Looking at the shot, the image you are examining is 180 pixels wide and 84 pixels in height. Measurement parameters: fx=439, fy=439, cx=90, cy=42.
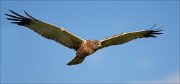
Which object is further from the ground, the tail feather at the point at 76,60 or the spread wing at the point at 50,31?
the spread wing at the point at 50,31

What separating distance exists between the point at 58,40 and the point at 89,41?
124 cm

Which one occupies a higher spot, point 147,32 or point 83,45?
point 147,32

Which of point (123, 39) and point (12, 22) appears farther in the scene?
point (123, 39)

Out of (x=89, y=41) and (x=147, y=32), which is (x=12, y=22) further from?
(x=147, y=32)

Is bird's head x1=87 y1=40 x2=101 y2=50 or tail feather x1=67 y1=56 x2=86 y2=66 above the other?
bird's head x1=87 y1=40 x2=101 y2=50

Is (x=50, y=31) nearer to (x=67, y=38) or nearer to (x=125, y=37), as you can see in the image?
(x=67, y=38)

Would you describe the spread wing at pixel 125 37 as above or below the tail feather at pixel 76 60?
above

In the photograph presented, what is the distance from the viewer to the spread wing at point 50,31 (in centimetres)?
1542

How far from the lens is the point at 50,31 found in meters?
15.6

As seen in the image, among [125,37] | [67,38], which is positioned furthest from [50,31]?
[125,37]

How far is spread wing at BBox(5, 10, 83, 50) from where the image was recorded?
50.6 feet

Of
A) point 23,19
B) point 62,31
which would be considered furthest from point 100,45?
point 23,19

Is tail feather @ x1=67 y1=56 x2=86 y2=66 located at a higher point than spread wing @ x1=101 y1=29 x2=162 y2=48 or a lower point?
lower

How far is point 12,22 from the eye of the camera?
51.4 ft
